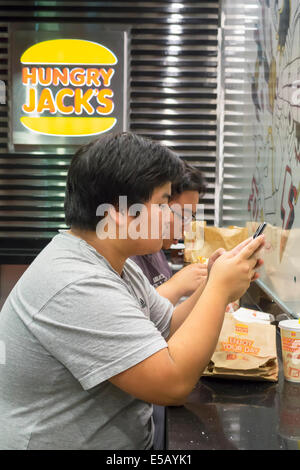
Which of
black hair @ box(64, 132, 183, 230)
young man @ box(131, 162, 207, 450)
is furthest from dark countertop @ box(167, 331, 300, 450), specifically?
black hair @ box(64, 132, 183, 230)

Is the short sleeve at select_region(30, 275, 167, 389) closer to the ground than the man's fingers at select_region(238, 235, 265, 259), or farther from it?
closer to the ground

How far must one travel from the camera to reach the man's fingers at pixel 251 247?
3.86 feet

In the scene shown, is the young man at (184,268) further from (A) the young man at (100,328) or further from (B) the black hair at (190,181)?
(A) the young man at (100,328)

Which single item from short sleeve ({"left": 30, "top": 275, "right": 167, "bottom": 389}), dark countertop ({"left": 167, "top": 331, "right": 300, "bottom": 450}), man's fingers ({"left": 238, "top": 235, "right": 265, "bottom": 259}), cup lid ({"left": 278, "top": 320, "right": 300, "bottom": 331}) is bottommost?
dark countertop ({"left": 167, "top": 331, "right": 300, "bottom": 450})

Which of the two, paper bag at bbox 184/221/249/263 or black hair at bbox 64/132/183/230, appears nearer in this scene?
black hair at bbox 64/132/183/230

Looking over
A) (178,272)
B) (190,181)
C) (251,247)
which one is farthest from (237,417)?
(190,181)

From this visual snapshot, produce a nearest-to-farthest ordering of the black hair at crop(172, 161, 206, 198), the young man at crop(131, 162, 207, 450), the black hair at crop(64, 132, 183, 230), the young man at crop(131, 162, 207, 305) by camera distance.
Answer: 1. the black hair at crop(64, 132, 183, 230)
2. the young man at crop(131, 162, 207, 450)
3. the young man at crop(131, 162, 207, 305)
4. the black hair at crop(172, 161, 206, 198)

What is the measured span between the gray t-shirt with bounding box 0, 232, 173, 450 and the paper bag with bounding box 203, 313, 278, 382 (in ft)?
0.92

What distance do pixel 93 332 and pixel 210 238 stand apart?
162 cm

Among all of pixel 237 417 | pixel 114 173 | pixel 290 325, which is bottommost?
pixel 237 417

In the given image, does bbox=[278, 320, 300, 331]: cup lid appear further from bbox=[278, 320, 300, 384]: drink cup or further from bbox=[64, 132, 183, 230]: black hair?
bbox=[64, 132, 183, 230]: black hair

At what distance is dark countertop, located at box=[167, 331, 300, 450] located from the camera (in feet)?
3.35

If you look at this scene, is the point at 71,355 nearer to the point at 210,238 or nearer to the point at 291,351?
the point at 291,351

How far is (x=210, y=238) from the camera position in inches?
101
